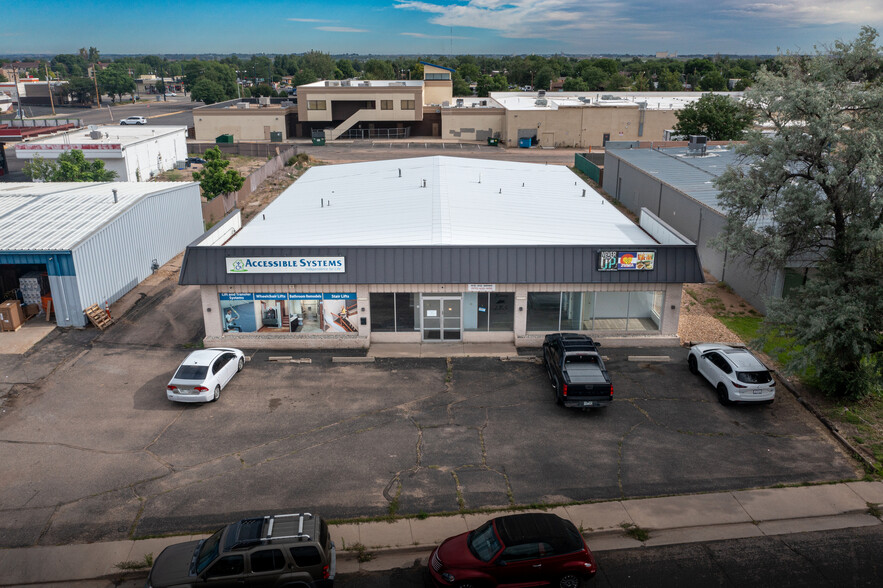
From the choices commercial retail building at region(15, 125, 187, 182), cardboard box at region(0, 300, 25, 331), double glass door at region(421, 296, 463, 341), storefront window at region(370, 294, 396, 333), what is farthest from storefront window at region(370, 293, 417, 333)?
commercial retail building at region(15, 125, 187, 182)

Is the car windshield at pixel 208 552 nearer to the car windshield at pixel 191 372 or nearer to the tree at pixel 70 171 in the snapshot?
the car windshield at pixel 191 372

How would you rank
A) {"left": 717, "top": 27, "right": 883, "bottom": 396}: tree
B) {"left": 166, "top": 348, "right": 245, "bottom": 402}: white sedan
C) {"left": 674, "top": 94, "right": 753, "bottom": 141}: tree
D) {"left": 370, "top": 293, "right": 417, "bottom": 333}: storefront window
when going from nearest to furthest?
{"left": 717, "top": 27, "right": 883, "bottom": 396}: tree
{"left": 166, "top": 348, "right": 245, "bottom": 402}: white sedan
{"left": 370, "top": 293, "right": 417, "bottom": 333}: storefront window
{"left": 674, "top": 94, "right": 753, "bottom": 141}: tree

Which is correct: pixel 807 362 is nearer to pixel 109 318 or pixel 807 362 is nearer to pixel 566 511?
pixel 566 511

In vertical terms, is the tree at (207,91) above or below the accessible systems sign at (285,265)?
above

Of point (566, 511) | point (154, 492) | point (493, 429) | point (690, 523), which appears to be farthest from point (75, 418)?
point (690, 523)

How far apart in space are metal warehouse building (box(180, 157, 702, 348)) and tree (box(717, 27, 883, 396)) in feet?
13.6

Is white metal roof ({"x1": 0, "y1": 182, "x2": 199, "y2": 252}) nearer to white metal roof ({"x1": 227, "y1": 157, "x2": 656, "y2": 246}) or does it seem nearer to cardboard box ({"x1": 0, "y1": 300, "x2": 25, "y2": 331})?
cardboard box ({"x1": 0, "y1": 300, "x2": 25, "y2": 331})

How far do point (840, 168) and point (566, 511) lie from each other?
13000 mm

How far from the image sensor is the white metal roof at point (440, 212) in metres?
26.8

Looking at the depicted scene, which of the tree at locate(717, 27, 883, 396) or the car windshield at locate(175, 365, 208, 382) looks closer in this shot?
the tree at locate(717, 27, 883, 396)

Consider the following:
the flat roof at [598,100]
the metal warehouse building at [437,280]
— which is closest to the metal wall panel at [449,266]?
the metal warehouse building at [437,280]

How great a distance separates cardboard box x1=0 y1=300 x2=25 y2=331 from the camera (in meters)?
27.3

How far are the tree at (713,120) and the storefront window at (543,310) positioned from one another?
4942 centimetres

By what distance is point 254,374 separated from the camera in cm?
2366
